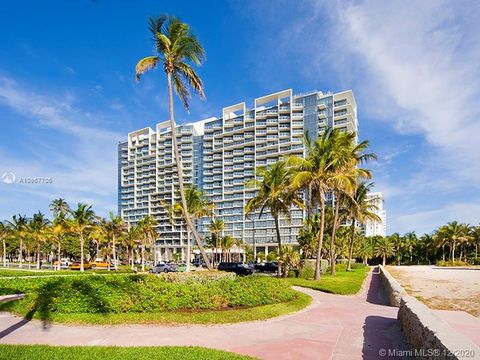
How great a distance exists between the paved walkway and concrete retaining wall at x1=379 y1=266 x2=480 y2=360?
2.48ft

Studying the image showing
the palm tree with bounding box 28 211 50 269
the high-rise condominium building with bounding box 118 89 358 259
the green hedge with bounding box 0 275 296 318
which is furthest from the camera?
the high-rise condominium building with bounding box 118 89 358 259

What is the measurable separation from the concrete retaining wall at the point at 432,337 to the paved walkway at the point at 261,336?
76 centimetres

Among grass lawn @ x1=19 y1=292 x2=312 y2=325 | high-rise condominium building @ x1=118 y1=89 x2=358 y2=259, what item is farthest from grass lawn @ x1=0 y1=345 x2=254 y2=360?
high-rise condominium building @ x1=118 y1=89 x2=358 y2=259

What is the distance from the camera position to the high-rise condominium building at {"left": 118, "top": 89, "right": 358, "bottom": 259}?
11581cm

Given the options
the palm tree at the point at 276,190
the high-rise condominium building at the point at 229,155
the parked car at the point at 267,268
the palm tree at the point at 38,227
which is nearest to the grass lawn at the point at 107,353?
the palm tree at the point at 276,190

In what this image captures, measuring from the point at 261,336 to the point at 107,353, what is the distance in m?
4.26

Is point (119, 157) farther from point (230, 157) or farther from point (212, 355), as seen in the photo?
point (212, 355)

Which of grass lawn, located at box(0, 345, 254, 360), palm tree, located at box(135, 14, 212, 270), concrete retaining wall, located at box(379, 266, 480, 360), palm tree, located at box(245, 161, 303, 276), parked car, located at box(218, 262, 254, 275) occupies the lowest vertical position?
parked car, located at box(218, 262, 254, 275)

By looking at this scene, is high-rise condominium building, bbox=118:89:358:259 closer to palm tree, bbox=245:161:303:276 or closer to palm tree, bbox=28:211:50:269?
palm tree, bbox=28:211:50:269

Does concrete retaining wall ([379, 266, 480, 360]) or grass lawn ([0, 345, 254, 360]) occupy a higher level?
concrete retaining wall ([379, 266, 480, 360])

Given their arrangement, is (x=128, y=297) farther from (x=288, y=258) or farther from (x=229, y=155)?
(x=229, y=155)

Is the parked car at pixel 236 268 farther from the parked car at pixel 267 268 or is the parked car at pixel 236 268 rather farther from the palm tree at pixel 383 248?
the palm tree at pixel 383 248

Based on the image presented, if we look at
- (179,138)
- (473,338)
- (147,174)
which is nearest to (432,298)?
(473,338)

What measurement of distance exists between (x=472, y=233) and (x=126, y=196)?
418ft
